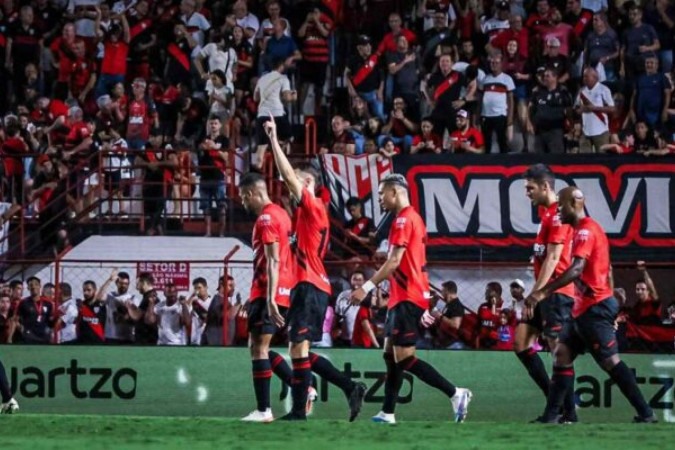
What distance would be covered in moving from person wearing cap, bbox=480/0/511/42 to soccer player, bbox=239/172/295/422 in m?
11.2

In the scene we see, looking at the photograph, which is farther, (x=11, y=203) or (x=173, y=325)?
(x=11, y=203)

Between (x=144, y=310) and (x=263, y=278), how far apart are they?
6.19m

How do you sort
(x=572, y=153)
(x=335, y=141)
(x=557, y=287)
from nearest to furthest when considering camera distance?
(x=557, y=287), (x=572, y=153), (x=335, y=141)

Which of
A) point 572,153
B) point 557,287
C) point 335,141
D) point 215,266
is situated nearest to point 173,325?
point 215,266

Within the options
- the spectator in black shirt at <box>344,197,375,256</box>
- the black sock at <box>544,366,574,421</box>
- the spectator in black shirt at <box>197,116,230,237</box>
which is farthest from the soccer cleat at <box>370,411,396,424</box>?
the spectator in black shirt at <box>197,116,230,237</box>

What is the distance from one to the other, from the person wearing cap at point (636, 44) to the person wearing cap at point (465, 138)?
2662 millimetres

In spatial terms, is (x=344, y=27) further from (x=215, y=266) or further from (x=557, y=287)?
(x=557, y=287)

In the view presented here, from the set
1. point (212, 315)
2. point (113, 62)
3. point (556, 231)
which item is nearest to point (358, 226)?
point (212, 315)

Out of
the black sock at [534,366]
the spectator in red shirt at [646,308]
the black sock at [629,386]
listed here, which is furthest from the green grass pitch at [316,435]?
the spectator in red shirt at [646,308]

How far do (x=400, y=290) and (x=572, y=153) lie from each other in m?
7.70

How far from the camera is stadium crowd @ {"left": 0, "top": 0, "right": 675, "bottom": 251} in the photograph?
A: 22.7m

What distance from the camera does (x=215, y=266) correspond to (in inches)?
806

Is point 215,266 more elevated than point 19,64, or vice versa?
point 19,64

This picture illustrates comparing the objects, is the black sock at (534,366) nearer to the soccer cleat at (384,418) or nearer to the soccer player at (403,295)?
the soccer player at (403,295)
